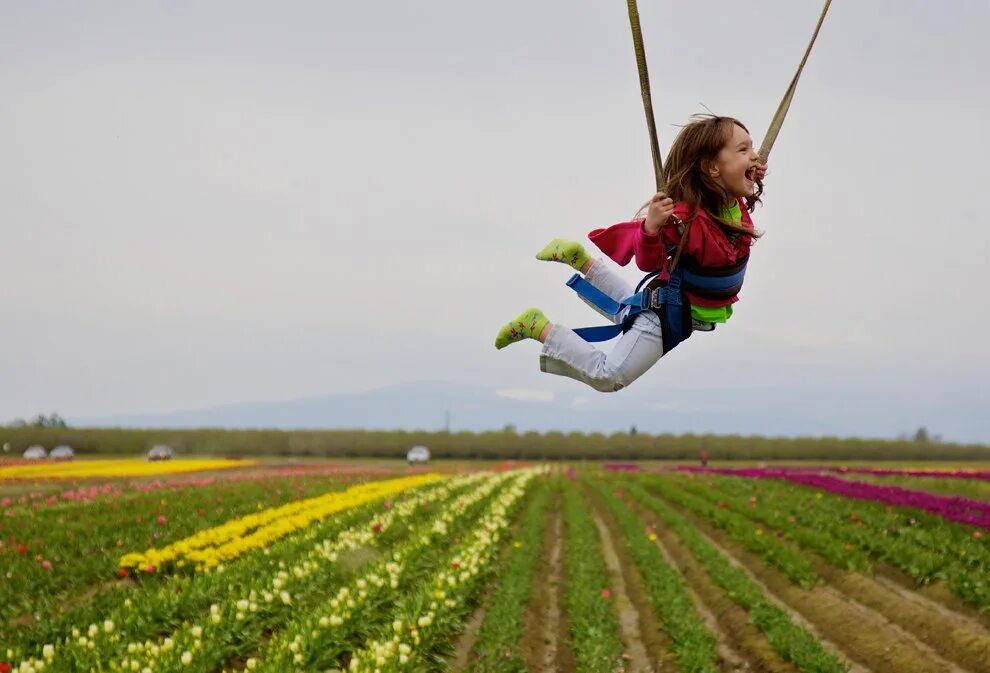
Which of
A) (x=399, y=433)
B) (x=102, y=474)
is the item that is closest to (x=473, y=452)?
(x=399, y=433)

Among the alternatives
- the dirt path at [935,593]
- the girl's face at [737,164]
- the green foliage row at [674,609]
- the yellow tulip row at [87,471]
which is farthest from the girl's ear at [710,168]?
the yellow tulip row at [87,471]

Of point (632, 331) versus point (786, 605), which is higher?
point (632, 331)

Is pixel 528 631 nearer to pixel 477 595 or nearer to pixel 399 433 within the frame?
pixel 477 595

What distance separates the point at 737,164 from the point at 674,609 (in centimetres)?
914

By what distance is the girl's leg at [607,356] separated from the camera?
354cm

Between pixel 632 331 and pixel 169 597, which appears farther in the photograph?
pixel 169 597

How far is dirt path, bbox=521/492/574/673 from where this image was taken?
32.1 ft

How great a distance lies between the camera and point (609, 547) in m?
17.4

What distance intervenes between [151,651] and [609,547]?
1178cm

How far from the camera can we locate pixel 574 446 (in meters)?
60.4

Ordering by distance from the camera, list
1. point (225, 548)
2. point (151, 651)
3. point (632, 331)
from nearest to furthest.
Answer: point (632, 331)
point (151, 651)
point (225, 548)

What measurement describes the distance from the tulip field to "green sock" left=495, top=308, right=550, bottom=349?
4306mm

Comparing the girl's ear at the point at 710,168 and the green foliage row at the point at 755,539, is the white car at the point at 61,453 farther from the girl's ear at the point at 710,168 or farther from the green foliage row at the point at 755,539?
the girl's ear at the point at 710,168

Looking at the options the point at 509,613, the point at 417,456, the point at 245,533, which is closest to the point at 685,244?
the point at 509,613
